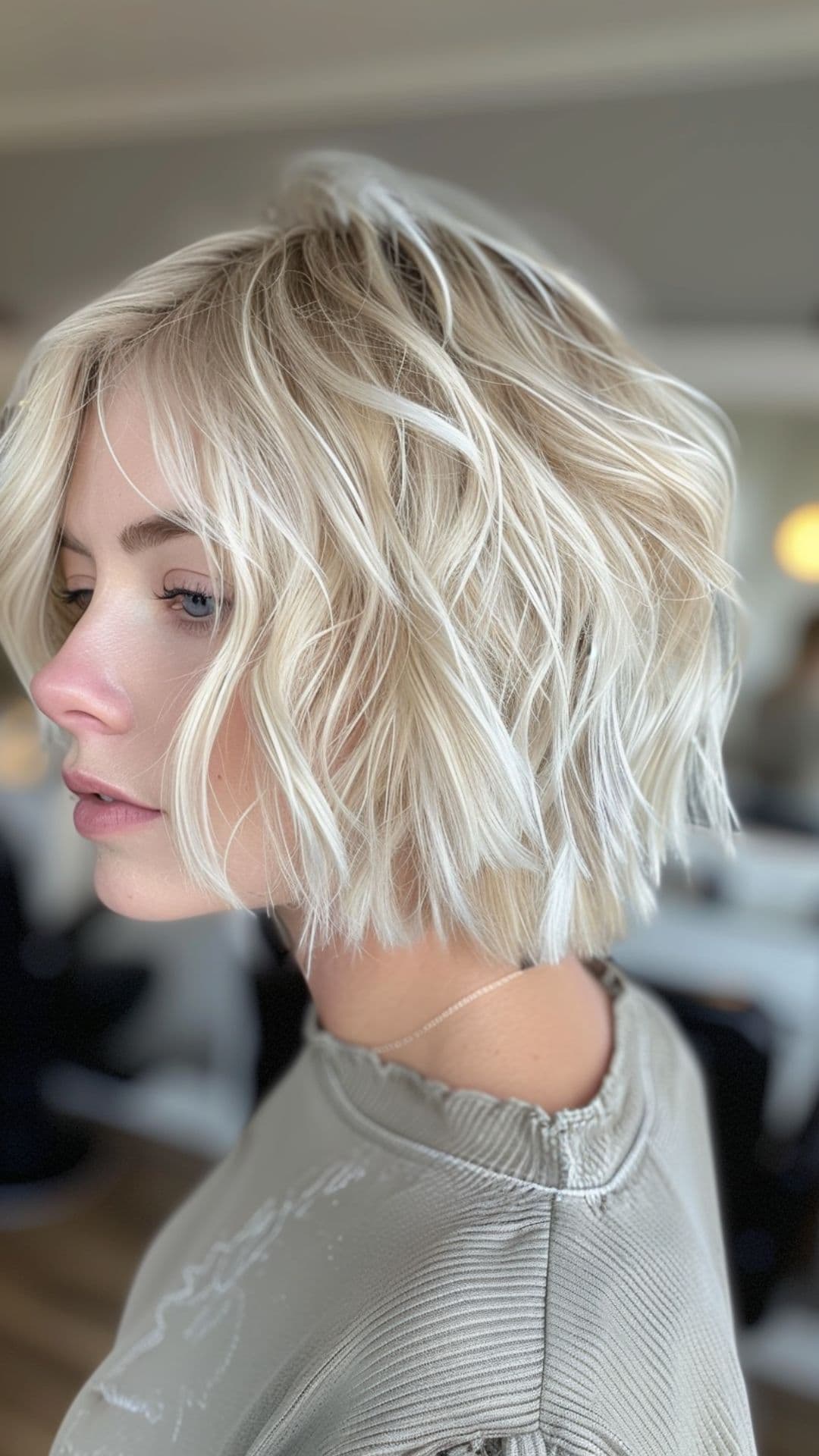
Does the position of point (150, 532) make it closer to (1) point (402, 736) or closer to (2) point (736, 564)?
(1) point (402, 736)

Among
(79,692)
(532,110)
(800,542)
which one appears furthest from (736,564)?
(79,692)

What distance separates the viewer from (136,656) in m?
0.61

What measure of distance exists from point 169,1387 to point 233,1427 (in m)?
0.07

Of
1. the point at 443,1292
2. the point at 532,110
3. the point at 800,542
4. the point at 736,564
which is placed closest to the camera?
the point at 443,1292

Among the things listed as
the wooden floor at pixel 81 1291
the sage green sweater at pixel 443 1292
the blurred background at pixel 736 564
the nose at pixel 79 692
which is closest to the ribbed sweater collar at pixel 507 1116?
the sage green sweater at pixel 443 1292

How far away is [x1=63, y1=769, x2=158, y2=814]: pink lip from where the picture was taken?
0.63 meters

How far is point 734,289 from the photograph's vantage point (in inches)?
77.9

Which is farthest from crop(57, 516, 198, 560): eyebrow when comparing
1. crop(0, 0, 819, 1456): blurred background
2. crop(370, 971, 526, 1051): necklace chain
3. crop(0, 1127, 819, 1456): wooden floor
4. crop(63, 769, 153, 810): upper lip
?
crop(0, 1127, 819, 1456): wooden floor

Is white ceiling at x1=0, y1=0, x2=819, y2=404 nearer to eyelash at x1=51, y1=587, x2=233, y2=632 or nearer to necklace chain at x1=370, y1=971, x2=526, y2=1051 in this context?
eyelash at x1=51, y1=587, x2=233, y2=632

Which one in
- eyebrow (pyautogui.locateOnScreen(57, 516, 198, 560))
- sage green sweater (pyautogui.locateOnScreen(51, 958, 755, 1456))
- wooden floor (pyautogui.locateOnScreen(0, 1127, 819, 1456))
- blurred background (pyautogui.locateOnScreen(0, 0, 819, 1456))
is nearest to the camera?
sage green sweater (pyautogui.locateOnScreen(51, 958, 755, 1456))

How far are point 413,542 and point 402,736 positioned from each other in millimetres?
109

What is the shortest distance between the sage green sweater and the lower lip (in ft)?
0.72

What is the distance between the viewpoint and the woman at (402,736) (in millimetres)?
539

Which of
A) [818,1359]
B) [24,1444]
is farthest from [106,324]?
[818,1359]
